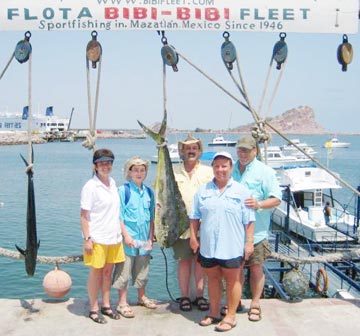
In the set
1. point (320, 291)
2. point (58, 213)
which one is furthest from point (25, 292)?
point (58, 213)

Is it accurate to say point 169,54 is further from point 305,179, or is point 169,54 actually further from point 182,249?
point 305,179

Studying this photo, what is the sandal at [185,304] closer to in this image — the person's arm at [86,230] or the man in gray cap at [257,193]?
the man in gray cap at [257,193]

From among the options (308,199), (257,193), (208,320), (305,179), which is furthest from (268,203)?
(308,199)

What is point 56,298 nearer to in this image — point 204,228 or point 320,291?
point 204,228

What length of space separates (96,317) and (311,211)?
13.9 meters

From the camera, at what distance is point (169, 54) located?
4.74m

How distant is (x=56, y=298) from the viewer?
4.78 m

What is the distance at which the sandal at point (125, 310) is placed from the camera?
4.32m

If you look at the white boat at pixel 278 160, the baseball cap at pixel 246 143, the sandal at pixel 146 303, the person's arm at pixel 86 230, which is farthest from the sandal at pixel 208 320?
the white boat at pixel 278 160

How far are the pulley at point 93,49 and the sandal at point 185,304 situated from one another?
2342mm

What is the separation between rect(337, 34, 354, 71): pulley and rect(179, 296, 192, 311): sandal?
275 cm

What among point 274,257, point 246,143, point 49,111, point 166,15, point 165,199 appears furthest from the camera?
point 49,111

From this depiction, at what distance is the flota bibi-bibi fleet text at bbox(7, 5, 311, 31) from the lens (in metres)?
4.57

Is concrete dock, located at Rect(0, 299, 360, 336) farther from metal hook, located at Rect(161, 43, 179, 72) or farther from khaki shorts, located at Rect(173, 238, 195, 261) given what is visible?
metal hook, located at Rect(161, 43, 179, 72)
